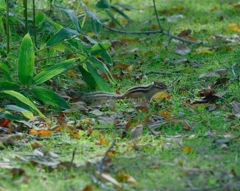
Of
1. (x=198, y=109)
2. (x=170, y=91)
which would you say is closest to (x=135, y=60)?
(x=170, y=91)

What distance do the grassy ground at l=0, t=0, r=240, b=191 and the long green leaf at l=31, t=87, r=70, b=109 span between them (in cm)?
17

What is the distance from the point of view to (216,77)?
4359 millimetres

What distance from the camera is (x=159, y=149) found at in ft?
9.77

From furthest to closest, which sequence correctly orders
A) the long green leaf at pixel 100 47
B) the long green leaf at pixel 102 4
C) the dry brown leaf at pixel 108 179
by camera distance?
the long green leaf at pixel 102 4 < the long green leaf at pixel 100 47 < the dry brown leaf at pixel 108 179

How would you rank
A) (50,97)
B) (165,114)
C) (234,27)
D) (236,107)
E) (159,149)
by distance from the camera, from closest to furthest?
1. (159,149)
2. (50,97)
3. (165,114)
4. (236,107)
5. (234,27)

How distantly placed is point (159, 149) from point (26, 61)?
3.30 feet

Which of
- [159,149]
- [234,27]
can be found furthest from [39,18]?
[234,27]

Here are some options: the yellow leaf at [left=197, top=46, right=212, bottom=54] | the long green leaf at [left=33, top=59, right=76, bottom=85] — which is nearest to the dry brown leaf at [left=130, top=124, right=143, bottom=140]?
the long green leaf at [left=33, top=59, right=76, bottom=85]

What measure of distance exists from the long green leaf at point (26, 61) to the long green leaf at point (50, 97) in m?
0.09

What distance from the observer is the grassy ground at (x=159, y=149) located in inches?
99.3

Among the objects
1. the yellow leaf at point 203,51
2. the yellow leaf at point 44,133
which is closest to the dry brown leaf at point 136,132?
the yellow leaf at point 44,133

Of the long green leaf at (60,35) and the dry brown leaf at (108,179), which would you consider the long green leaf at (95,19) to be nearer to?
the long green leaf at (60,35)

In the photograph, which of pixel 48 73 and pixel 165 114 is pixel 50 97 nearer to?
pixel 48 73

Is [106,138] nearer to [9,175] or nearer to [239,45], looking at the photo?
[9,175]
